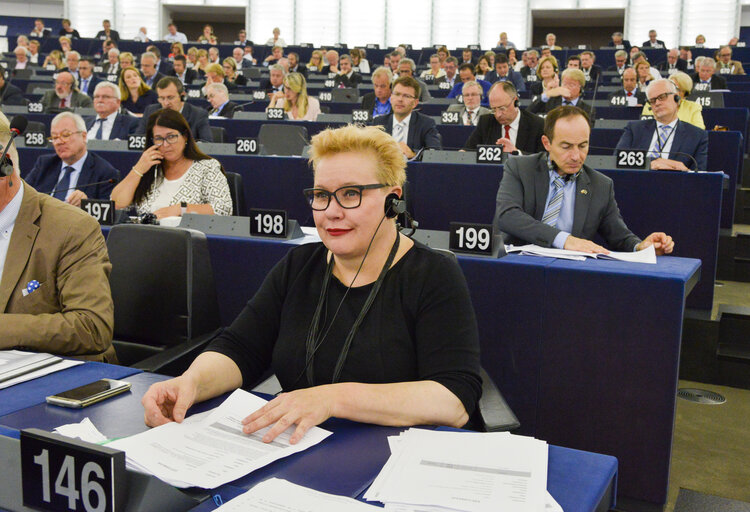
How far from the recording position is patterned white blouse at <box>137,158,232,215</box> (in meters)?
3.17

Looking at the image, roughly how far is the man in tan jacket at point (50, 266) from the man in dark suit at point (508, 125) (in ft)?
10.5

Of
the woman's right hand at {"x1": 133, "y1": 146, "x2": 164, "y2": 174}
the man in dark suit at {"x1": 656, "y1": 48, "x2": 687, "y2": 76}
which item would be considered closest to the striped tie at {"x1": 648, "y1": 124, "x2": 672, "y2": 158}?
the woman's right hand at {"x1": 133, "y1": 146, "x2": 164, "y2": 174}

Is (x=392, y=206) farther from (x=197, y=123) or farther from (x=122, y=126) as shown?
(x=122, y=126)

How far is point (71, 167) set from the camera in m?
3.51

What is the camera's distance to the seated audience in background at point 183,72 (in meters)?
10.2

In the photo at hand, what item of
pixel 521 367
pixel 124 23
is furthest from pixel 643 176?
pixel 124 23

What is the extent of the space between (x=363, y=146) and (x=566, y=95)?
17.9 feet

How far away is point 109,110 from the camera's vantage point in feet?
16.9

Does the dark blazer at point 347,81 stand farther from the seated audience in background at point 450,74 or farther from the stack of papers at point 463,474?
the stack of papers at point 463,474

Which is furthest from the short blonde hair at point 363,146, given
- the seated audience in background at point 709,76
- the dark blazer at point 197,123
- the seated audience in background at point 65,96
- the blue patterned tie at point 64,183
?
the seated audience in background at point 709,76

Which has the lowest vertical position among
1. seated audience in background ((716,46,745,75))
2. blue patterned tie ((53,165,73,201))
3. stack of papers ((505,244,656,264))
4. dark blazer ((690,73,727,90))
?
stack of papers ((505,244,656,264))

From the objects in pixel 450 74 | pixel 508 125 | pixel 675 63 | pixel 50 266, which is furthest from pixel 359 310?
pixel 675 63

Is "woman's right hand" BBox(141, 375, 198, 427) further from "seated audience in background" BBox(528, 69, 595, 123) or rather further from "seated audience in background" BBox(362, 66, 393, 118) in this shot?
"seated audience in background" BBox(528, 69, 595, 123)

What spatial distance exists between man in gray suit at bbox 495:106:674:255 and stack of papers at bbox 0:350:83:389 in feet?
5.57
